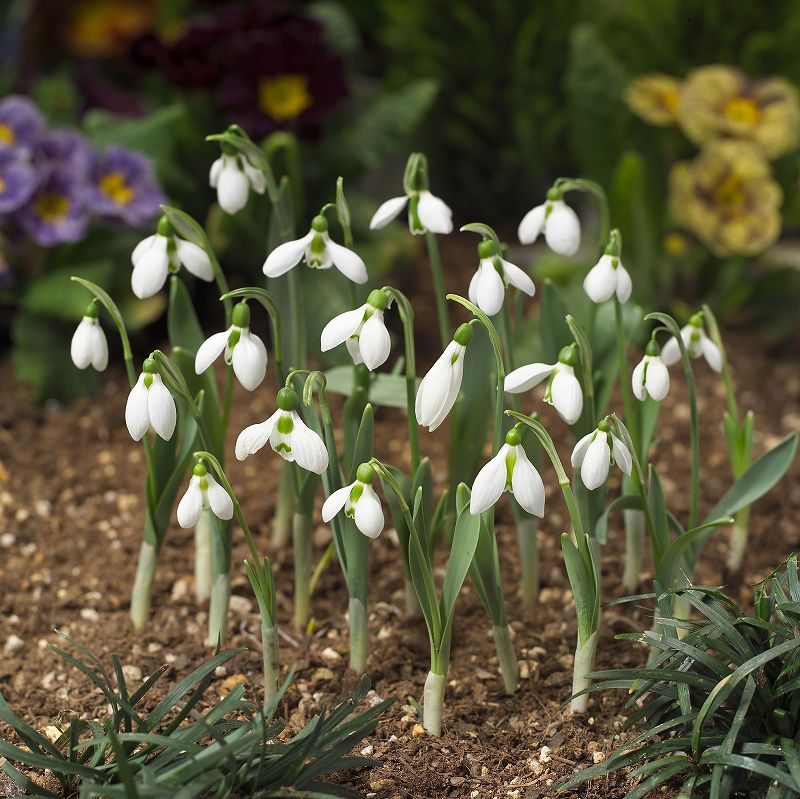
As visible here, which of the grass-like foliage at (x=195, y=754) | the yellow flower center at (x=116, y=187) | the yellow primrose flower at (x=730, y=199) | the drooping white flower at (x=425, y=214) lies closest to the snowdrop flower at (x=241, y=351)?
the drooping white flower at (x=425, y=214)

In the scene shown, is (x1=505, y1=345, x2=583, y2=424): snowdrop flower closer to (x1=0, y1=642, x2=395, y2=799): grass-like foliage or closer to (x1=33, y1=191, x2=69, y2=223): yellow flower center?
(x1=0, y1=642, x2=395, y2=799): grass-like foliage

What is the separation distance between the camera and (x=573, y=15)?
11.2 ft

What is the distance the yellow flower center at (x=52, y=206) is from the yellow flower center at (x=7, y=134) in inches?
6.3

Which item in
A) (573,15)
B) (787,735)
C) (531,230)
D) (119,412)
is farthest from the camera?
(573,15)

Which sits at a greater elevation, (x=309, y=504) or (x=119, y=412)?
(x=309, y=504)

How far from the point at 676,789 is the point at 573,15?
2.50m

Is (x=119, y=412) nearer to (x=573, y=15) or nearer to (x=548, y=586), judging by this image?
(x=548, y=586)

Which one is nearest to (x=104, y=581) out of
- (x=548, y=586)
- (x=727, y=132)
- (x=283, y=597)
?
(x=283, y=597)

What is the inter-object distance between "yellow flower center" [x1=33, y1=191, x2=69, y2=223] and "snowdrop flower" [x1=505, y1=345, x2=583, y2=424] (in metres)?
1.57

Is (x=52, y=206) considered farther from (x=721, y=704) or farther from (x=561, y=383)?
(x=721, y=704)

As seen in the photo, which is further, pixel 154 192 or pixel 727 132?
pixel 727 132

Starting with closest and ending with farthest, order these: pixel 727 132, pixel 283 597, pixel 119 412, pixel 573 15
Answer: pixel 283 597, pixel 119 412, pixel 727 132, pixel 573 15

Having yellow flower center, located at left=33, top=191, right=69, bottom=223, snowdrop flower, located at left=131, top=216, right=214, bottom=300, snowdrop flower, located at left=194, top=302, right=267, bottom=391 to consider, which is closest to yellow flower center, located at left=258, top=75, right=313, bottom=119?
yellow flower center, located at left=33, top=191, right=69, bottom=223

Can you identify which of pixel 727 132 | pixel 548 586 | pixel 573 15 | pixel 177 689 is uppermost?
pixel 573 15
